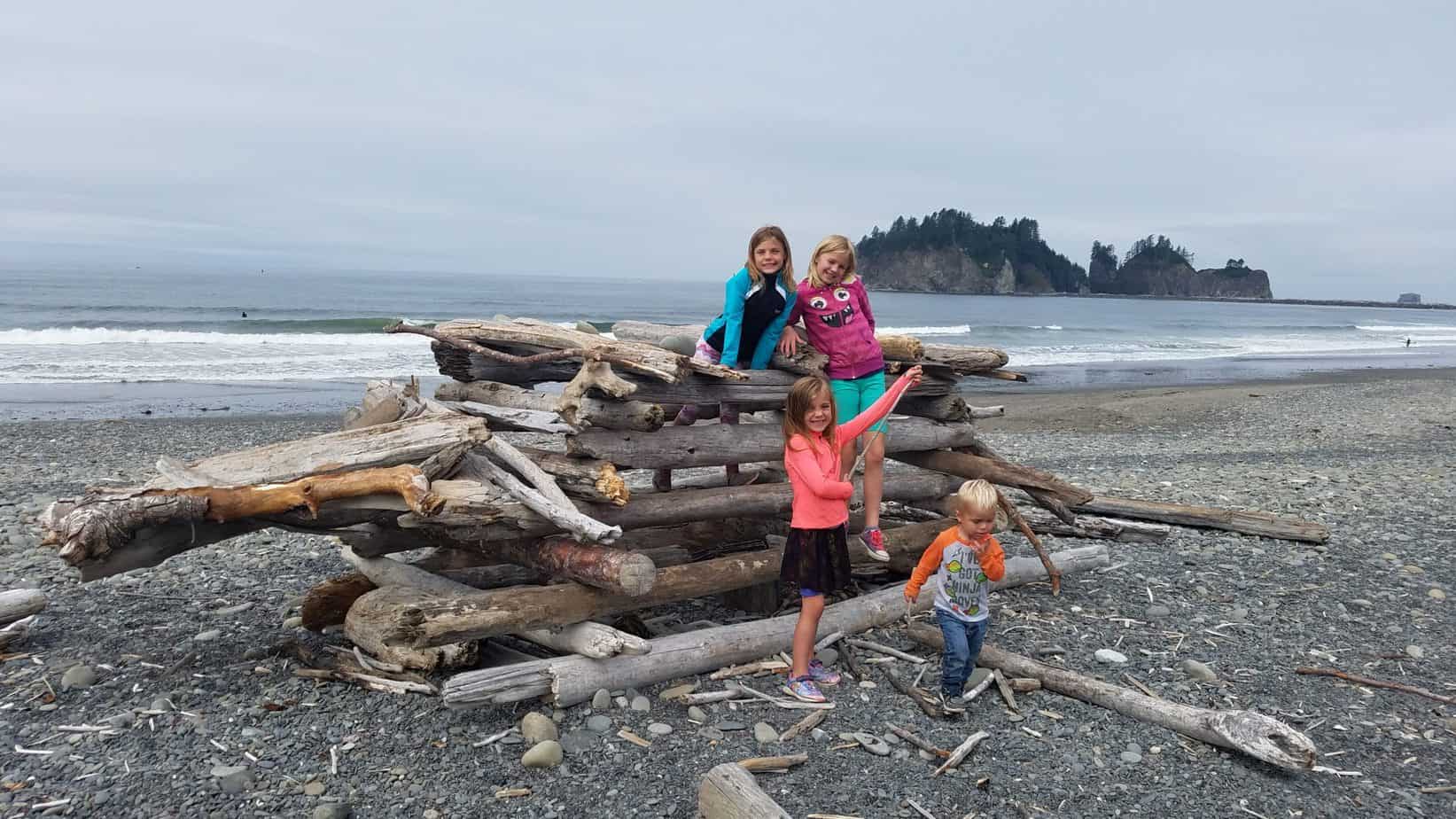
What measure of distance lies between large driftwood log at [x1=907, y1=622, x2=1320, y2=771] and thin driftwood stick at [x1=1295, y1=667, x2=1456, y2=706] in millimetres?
1103

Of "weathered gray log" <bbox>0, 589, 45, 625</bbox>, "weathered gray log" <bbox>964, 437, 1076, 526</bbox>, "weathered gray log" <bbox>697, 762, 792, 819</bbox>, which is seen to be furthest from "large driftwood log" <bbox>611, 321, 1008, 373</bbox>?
"weathered gray log" <bbox>0, 589, 45, 625</bbox>

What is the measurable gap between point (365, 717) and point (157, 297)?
2435 inches

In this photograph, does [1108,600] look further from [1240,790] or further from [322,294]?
[322,294]

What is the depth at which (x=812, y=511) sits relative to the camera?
198 inches

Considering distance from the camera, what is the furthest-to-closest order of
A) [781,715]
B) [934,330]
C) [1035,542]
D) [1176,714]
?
Result: [934,330] → [1035,542] → [781,715] → [1176,714]

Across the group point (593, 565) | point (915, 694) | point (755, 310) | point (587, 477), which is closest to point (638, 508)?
point (587, 477)

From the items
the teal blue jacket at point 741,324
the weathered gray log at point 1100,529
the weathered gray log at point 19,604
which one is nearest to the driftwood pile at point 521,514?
the teal blue jacket at point 741,324

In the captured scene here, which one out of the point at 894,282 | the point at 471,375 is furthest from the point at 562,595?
the point at 894,282

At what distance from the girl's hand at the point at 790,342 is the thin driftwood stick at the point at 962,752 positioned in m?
2.55

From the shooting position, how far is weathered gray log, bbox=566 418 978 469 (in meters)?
5.30

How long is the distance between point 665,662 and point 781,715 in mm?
706

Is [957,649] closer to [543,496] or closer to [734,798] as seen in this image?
[734,798]

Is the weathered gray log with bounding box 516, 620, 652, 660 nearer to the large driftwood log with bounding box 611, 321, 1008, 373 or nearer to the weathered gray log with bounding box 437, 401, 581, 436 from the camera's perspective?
the weathered gray log with bounding box 437, 401, 581, 436

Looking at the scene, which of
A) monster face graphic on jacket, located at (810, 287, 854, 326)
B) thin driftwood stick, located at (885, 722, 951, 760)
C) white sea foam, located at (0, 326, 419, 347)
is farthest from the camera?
white sea foam, located at (0, 326, 419, 347)
